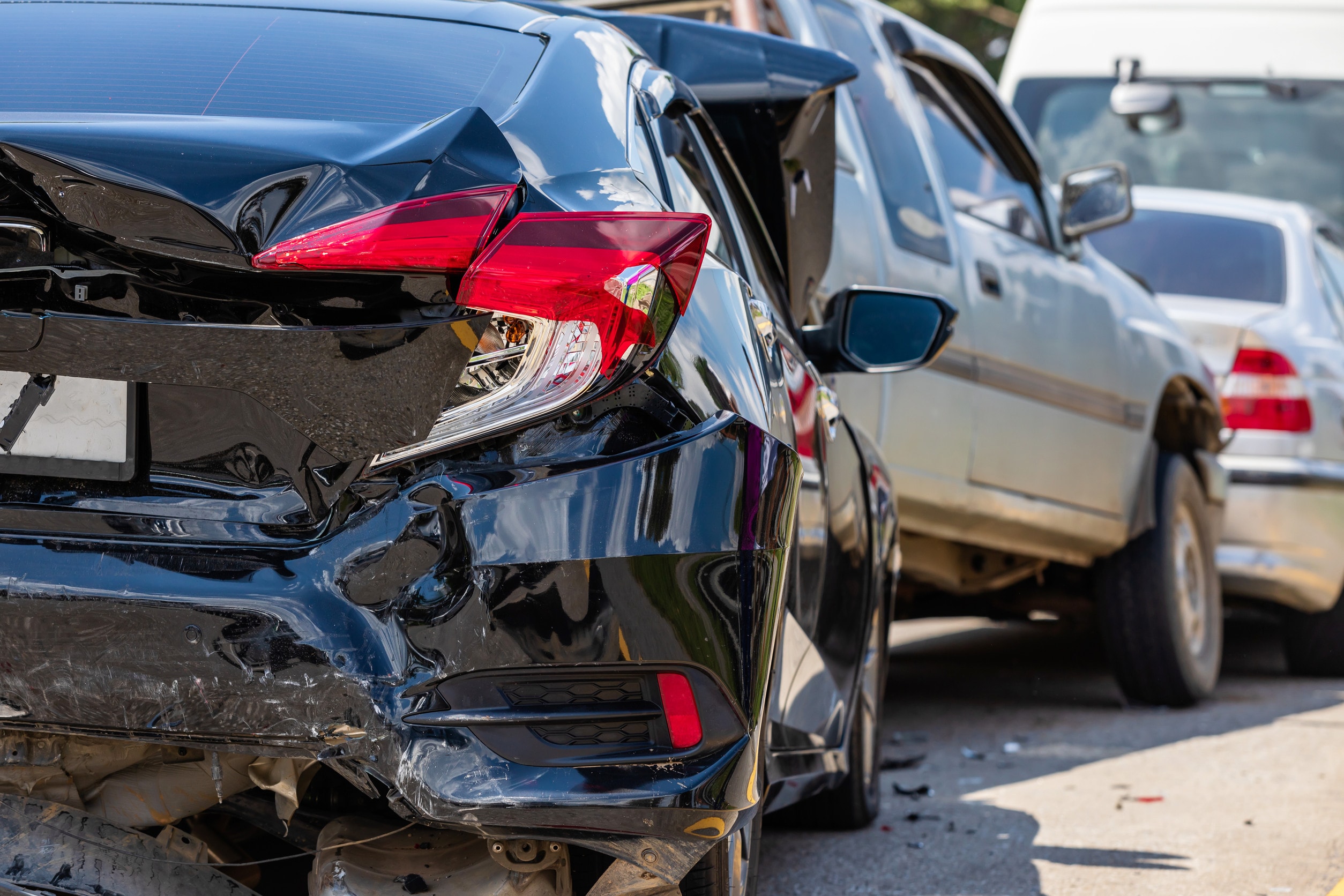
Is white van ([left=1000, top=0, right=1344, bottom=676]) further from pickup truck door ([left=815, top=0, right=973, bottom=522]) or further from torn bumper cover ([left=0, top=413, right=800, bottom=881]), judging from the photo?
torn bumper cover ([left=0, top=413, right=800, bottom=881])

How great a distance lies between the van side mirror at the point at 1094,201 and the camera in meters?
5.67

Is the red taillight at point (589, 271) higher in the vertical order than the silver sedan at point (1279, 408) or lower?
higher

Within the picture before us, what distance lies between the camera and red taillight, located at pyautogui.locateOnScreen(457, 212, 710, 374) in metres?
1.89

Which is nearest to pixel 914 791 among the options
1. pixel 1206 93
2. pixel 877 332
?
pixel 877 332

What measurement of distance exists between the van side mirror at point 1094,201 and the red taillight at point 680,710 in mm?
4135

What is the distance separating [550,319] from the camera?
1.91 meters

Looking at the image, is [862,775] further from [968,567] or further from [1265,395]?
[1265,395]

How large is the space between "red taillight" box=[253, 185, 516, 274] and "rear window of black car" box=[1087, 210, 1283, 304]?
17.2 feet

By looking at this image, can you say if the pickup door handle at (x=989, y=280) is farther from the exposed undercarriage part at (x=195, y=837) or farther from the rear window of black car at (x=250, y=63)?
the exposed undercarriage part at (x=195, y=837)

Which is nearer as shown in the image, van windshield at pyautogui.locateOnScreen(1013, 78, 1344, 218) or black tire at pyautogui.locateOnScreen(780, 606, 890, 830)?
black tire at pyautogui.locateOnScreen(780, 606, 890, 830)

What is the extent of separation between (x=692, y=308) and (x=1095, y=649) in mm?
5961

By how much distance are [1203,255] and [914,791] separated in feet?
11.6

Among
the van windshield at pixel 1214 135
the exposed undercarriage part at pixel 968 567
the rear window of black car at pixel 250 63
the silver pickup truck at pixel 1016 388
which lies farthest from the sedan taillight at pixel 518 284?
the van windshield at pixel 1214 135

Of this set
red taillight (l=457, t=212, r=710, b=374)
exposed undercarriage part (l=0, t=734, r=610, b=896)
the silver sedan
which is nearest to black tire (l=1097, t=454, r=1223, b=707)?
the silver sedan
